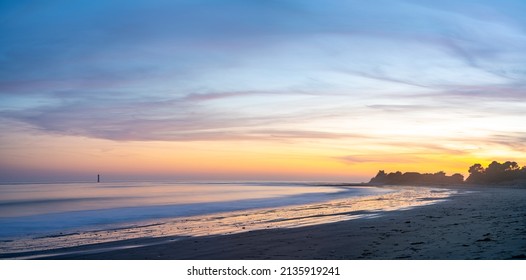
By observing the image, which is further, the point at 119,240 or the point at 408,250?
the point at 119,240

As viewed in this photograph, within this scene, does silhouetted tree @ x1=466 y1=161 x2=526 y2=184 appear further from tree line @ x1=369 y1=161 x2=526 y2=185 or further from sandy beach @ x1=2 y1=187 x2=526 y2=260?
sandy beach @ x1=2 y1=187 x2=526 y2=260

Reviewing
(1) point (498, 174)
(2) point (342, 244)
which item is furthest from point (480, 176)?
(2) point (342, 244)

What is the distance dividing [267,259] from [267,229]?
17.9ft

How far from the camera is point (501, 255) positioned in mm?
7918

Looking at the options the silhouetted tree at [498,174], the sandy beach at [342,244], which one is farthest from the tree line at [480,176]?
the sandy beach at [342,244]

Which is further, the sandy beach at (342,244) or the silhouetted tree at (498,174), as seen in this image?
the silhouetted tree at (498,174)

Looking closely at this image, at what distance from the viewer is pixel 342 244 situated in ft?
35.3

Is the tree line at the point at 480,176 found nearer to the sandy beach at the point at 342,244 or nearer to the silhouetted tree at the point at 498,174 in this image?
the silhouetted tree at the point at 498,174

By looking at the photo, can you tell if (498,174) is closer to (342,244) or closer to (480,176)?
(480,176)

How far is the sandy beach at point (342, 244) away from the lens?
896cm

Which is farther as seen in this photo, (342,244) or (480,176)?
(480,176)

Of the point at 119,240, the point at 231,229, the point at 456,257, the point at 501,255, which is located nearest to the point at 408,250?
the point at 456,257

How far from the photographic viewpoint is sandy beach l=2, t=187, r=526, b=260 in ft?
29.4
